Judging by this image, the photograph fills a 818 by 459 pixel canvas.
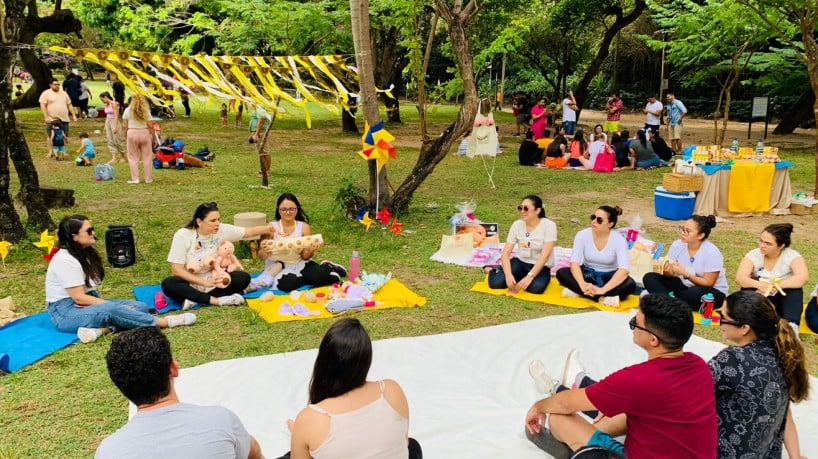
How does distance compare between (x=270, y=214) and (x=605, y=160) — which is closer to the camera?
(x=270, y=214)

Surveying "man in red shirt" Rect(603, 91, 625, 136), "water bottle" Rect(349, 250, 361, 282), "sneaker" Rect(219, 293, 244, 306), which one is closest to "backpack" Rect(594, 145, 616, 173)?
"man in red shirt" Rect(603, 91, 625, 136)

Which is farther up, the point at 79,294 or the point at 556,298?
the point at 79,294

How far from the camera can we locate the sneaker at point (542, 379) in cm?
423

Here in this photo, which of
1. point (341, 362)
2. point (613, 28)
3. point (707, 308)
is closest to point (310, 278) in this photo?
point (707, 308)

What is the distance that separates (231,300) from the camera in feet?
19.5

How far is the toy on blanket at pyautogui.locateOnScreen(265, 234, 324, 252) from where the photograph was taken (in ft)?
20.8

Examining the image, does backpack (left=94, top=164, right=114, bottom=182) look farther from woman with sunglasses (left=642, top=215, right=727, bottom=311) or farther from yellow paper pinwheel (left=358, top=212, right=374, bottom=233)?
woman with sunglasses (left=642, top=215, right=727, bottom=311)

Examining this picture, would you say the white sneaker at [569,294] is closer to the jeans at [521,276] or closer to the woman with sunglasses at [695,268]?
the jeans at [521,276]

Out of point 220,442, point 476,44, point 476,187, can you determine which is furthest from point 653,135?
point 220,442

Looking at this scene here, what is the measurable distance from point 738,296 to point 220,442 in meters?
2.34

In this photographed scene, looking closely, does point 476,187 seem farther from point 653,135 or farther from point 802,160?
point 802,160

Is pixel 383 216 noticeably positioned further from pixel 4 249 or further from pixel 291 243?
pixel 4 249

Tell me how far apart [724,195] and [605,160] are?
4076 millimetres

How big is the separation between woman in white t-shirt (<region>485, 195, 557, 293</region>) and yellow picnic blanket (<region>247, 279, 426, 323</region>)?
891 mm
